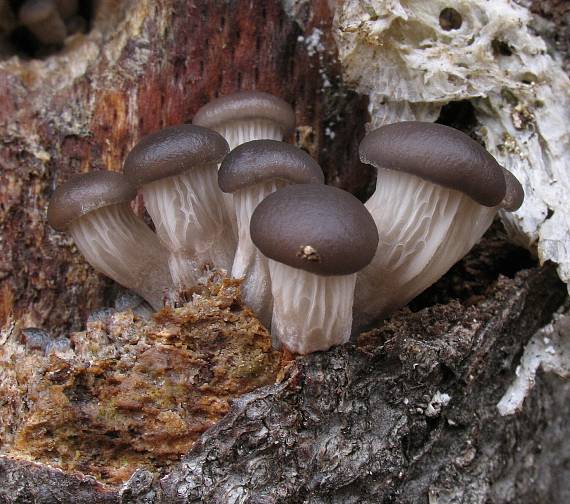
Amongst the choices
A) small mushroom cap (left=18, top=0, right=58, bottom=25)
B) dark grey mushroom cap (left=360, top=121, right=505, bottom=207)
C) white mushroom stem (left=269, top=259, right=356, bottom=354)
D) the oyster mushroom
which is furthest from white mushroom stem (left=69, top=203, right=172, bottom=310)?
small mushroom cap (left=18, top=0, right=58, bottom=25)

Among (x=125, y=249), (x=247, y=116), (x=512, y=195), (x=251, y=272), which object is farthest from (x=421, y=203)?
(x=125, y=249)

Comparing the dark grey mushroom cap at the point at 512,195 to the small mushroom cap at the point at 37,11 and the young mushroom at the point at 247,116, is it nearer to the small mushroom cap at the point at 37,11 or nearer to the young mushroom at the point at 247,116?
the young mushroom at the point at 247,116

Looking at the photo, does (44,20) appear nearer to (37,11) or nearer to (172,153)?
(37,11)

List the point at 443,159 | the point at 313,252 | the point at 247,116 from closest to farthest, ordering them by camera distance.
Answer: the point at 313,252, the point at 443,159, the point at 247,116

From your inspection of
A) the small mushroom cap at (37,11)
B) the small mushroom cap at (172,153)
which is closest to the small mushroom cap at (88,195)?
the small mushroom cap at (172,153)

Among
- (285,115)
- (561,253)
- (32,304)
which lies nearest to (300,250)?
(285,115)

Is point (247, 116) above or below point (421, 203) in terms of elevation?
above

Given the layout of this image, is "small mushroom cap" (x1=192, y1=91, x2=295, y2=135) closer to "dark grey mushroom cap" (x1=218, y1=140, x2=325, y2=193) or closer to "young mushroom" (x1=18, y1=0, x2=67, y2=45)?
"dark grey mushroom cap" (x1=218, y1=140, x2=325, y2=193)
